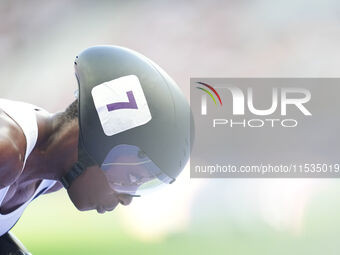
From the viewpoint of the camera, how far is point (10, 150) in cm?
125

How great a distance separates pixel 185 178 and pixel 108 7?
2332 mm

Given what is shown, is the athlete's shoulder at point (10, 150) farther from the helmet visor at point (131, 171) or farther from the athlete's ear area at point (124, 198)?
the athlete's ear area at point (124, 198)

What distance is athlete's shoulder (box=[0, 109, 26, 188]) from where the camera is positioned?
123 cm

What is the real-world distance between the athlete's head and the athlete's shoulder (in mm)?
221

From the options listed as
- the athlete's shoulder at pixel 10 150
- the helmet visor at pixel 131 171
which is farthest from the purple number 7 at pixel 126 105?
the athlete's shoulder at pixel 10 150

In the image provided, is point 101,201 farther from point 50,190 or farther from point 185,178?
point 185,178

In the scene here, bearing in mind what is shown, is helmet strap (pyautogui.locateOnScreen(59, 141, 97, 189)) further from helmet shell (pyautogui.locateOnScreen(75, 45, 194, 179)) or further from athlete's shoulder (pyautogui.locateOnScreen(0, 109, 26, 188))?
athlete's shoulder (pyautogui.locateOnScreen(0, 109, 26, 188))

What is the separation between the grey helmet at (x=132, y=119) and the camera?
4.91 feet

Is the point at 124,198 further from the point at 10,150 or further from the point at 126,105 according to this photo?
the point at 10,150

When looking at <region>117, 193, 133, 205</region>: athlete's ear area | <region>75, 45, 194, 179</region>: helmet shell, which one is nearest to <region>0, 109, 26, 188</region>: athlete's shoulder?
<region>75, 45, 194, 179</region>: helmet shell

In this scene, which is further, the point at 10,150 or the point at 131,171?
the point at 131,171

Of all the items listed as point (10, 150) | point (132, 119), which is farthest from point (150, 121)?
point (10, 150)

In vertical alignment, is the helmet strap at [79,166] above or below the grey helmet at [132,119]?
below

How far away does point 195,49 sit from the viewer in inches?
225
